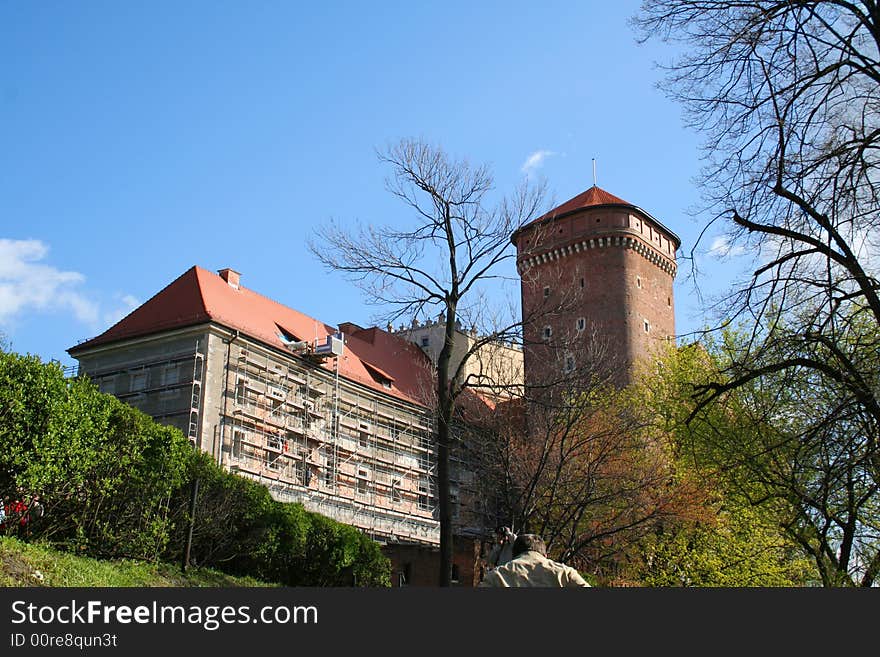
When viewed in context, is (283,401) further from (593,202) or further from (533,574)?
(533,574)

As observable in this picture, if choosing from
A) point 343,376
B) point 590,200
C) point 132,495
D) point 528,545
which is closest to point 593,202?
point 590,200

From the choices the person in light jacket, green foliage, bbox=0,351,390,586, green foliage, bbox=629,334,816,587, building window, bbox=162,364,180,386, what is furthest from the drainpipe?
the person in light jacket

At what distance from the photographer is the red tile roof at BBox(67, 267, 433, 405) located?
4078 cm

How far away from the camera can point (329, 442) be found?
44344mm

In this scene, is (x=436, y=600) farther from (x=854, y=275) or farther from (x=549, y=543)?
(x=549, y=543)

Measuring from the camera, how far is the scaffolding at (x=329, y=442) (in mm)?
40188

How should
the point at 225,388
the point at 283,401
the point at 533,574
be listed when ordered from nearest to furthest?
the point at 533,574, the point at 225,388, the point at 283,401

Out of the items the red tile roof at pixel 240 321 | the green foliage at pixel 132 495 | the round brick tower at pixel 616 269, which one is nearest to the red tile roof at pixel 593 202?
the round brick tower at pixel 616 269

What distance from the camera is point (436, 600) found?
531cm

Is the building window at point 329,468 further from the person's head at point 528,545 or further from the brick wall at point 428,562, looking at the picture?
the person's head at point 528,545

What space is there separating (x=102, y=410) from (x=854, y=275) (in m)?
14.4

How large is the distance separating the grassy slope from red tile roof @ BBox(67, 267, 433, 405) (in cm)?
1759

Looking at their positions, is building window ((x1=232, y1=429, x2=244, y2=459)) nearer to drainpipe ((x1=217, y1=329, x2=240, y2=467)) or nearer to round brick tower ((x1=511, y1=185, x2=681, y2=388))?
drainpipe ((x1=217, y1=329, x2=240, y2=467))

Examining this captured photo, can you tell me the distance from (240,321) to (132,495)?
22196 millimetres
